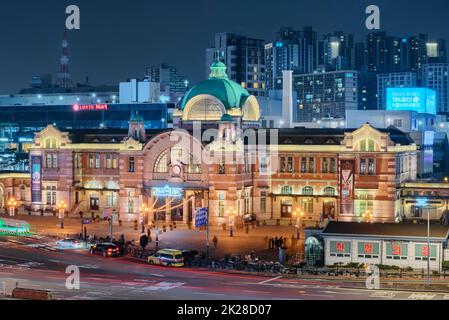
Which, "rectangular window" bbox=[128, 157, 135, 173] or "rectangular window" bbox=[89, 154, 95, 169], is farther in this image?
"rectangular window" bbox=[89, 154, 95, 169]

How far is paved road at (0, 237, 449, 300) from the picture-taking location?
6072 centimetres

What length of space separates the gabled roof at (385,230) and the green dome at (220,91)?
3558 centimetres

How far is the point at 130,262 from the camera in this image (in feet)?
253

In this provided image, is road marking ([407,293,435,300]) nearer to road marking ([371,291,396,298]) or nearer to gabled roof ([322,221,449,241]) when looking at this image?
road marking ([371,291,396,298])

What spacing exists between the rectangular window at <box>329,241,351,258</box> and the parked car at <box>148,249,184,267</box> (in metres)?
12.2

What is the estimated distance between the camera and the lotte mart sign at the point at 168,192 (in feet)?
343

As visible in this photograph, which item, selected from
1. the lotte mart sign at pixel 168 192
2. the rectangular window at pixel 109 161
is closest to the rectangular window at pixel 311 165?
the lotte mart sign at pixel 168 192

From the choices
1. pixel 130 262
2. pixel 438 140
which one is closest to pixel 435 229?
pixel 130 262

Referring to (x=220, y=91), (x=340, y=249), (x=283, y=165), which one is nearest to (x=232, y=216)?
(x=283, y=165)

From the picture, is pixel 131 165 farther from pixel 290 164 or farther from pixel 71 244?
pixel 71 244

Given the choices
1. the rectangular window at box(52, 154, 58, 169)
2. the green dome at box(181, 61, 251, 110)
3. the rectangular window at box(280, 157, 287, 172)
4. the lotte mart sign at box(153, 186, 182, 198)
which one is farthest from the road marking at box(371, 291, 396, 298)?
the rectangular window at box(52, 154, 58, 169)

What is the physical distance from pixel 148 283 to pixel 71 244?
20.6m

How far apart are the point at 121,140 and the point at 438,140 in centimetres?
6740

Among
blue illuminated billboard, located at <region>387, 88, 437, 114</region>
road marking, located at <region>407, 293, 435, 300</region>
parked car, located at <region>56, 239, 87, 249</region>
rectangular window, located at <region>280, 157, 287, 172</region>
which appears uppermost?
blue illuminated billboard, located at <region>387, 88, 437, 114</region>
